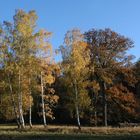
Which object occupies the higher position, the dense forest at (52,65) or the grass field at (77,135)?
the dense forest at (52,65)

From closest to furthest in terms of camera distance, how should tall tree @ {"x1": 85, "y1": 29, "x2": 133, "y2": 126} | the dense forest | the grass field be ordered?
the grass field
the dense forest
tall tree @ {"x1": 85, "y1": 29, "x2": 133, "y2": 126}

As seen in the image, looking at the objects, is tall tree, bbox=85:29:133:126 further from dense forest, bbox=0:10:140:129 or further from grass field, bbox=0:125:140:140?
grass field, bbox=0:125:140:140

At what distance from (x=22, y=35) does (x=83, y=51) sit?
7.82 metres

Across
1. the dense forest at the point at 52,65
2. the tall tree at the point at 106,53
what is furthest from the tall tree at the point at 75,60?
the tall tree at the point at 106,53

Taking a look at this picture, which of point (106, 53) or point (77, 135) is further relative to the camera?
point (106, 53)

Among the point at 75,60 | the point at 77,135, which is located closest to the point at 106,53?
the point at 75,60

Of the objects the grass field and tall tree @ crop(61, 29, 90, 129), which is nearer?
the grass field

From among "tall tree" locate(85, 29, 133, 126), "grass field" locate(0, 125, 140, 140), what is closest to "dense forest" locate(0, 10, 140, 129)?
"tall tree" locate(85, 29, 133, 126)

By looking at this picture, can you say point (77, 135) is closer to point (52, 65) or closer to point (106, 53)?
point (52, 65)

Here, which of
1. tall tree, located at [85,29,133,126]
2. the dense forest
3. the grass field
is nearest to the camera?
the grass field

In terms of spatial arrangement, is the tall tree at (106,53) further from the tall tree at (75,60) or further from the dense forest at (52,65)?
the tall tree at (75,60)

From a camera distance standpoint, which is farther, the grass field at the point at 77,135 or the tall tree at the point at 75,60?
the tall tree at the point at 75,60

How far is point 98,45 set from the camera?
6291 centimetres

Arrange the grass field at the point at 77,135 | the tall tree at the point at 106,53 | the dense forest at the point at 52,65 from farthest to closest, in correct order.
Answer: the tall tree at the point at 106,53 → the dense forest at the point at 52,65 → the grass field at the point at 77,135
